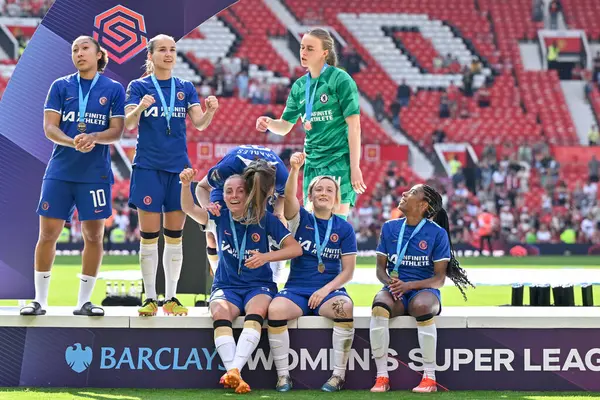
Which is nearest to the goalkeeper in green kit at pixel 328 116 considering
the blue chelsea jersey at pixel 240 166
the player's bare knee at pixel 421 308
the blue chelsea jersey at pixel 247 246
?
the blue chelsea jersey at pixel 240 166

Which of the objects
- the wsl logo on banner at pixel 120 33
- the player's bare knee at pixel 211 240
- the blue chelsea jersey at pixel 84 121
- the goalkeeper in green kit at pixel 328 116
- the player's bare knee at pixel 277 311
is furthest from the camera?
the wsl logo on banner at pixel 120 33

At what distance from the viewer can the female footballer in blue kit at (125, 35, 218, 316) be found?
6.44 m

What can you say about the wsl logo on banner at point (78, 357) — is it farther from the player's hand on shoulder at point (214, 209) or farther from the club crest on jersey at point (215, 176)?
the club crest on jersey at point (215, 176)

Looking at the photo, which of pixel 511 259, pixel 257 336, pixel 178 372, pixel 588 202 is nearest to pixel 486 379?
pixel 257 336

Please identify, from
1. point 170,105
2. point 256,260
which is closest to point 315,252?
point 256,260

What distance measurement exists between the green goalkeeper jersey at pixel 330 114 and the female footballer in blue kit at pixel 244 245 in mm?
798

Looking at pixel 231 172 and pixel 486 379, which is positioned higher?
pixel 231 172

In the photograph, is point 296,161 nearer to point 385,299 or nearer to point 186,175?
point 186,175

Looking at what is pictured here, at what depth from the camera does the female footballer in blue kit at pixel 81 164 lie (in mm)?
6324

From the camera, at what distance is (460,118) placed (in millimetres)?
26672

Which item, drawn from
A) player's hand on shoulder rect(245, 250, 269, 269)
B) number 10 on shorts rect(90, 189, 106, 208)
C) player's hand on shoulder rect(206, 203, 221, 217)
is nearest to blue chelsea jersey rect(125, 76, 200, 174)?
number 10 on shorts rect(90, 189, 106, 208)

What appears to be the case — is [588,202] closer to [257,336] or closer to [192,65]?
[192,65]

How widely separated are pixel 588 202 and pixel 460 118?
413 centimetres

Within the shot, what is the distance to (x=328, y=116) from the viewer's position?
686 centimetres
